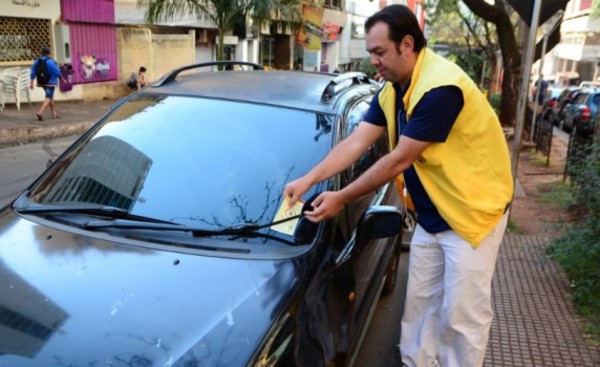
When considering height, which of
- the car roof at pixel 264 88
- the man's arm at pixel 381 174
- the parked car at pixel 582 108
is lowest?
the parked car at pixel 582 108

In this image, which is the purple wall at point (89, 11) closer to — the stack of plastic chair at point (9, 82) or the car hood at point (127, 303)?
the stack of plastic chair at point (9, 82)

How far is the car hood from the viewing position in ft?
5.53

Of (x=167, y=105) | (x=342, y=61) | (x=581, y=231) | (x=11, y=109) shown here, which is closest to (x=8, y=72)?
(x=11, y=109)

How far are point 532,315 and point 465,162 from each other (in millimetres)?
2098

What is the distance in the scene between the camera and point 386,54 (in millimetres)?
2393

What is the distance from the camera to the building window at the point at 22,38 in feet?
45.5

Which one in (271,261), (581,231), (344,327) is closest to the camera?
(271,261)

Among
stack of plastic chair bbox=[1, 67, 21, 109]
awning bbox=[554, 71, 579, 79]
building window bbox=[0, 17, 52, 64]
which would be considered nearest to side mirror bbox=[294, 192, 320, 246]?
stack of plastic chair bbox=[1, 67, 21, 109]

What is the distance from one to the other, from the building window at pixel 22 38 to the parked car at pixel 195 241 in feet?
41.5

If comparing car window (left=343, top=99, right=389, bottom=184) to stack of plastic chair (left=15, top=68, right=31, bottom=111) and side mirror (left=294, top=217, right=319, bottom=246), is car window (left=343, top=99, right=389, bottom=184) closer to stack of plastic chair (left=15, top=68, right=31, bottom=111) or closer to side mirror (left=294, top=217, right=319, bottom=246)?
side mirror (left=294, top=217, right=319, bottom=246)

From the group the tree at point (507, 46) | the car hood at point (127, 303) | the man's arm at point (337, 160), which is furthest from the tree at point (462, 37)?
the car hood at point (127, 303)

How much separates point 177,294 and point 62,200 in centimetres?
106

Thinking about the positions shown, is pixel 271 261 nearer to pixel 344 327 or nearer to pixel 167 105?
pixel 344 327

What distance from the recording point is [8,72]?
13.3 m
